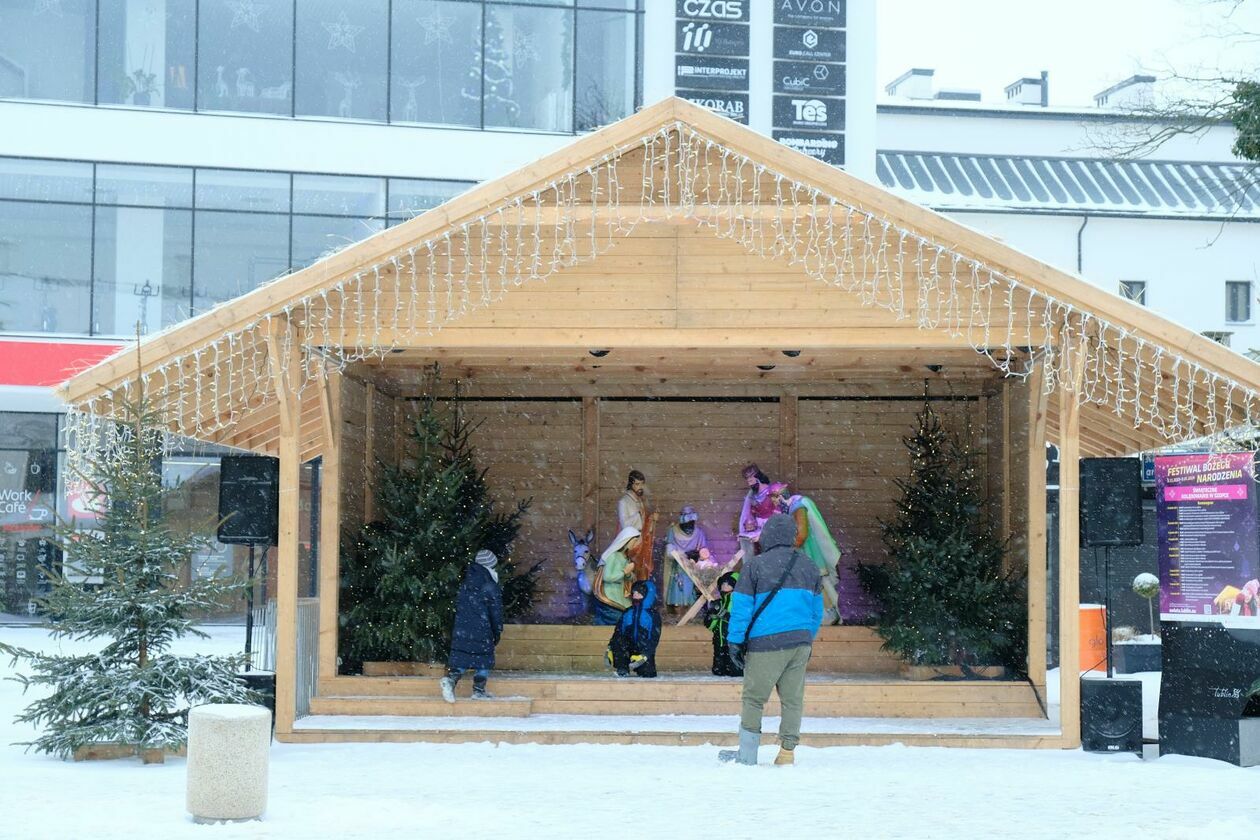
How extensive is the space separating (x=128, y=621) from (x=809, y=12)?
58.8 ft

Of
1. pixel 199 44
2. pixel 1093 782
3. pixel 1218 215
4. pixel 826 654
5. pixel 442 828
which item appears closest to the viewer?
pixel 442 828

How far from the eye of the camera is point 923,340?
12.4m

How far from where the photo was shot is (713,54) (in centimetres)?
2567

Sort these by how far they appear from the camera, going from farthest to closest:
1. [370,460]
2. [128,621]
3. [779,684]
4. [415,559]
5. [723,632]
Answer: [370,460], [723,632], [415,559], [128,621], [779,684]

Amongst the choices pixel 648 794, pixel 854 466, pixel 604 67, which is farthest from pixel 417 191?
pixel 648 794

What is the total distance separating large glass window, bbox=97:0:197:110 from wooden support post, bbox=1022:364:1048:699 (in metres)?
16.3

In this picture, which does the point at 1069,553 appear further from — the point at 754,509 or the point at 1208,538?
the point at 1208,538

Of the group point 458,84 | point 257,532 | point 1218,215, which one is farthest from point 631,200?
point 1218,215

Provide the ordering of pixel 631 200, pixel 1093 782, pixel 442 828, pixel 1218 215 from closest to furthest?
pixel 442 828 → pixel 1093 782 → pixel 631 200 → pixel 1218 215

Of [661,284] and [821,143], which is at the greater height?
[821,143]

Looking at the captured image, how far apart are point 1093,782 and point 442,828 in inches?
178

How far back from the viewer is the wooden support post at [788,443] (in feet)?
57.2

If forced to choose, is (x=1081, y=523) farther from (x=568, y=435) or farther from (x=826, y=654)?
(x=568, y=435)

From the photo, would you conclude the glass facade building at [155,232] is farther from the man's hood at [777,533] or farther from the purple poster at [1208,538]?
the man's hood at [777,533]
